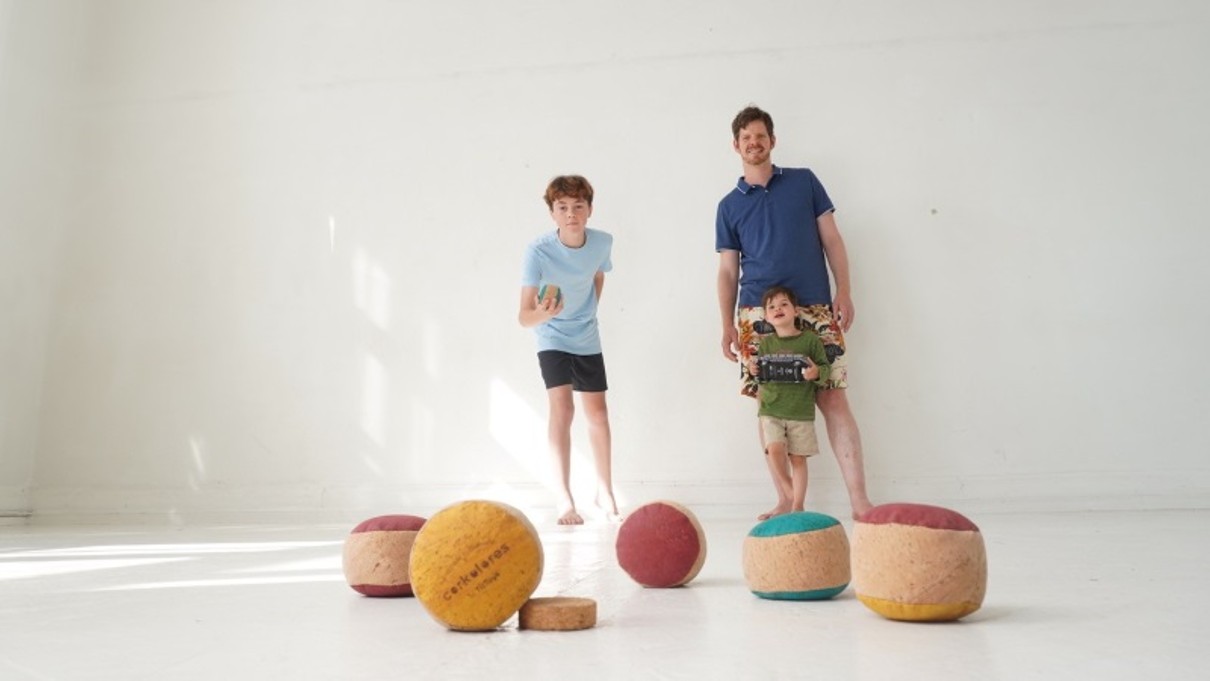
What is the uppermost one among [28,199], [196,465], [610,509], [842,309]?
[28,199]

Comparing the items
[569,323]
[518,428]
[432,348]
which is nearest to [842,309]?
[569,323]

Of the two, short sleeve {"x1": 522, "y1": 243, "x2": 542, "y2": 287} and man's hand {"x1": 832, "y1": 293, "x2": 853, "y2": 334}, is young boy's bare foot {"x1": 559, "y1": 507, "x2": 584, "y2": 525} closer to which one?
short sleeve {"x1": 522, "y1": 243, "x2": 542, "y2": 287}

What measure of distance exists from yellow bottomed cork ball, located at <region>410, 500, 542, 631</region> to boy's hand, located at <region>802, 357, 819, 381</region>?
7.18 ft

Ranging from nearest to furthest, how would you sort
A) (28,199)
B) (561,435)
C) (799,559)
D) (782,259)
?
(799,559), (782,259), (561,435), (28,199)

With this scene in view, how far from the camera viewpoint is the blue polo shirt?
3535 mm

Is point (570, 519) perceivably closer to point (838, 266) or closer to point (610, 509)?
point (610, 509)

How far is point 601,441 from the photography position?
386 cm

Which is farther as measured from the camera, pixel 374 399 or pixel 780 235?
pixel 374 399

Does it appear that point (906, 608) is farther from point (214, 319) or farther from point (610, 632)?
point (214, 319)

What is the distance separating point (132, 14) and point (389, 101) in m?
1.41

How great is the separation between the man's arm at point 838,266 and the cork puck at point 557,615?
2.52m

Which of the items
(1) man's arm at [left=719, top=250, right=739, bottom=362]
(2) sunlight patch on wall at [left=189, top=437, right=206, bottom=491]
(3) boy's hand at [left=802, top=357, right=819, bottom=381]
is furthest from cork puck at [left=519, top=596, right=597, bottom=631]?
(2) sunlight patch on wall at [left=189, top=437, right=206, bottom=491]

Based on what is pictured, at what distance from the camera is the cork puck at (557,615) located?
121 centimetres

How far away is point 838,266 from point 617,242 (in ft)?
3.30
